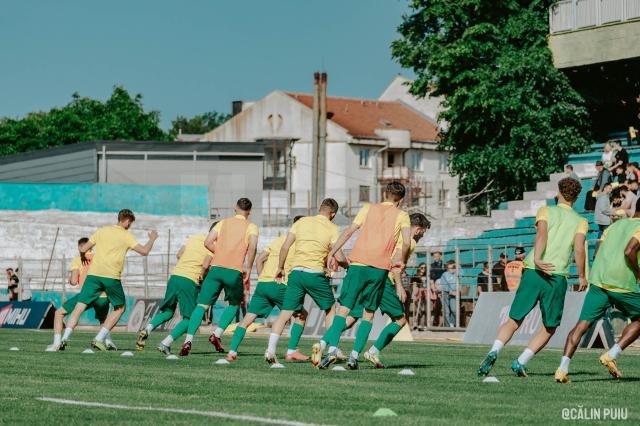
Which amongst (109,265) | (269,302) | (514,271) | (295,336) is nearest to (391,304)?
(295,336)

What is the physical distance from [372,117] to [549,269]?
85.7 m

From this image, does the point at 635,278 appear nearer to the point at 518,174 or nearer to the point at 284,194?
the point at 518,174

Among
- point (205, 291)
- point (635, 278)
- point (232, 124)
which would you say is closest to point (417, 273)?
point (205, 291)

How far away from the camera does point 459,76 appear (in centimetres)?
4744

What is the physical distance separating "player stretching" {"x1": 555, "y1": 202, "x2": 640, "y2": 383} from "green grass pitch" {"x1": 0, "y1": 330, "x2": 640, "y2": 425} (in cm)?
41

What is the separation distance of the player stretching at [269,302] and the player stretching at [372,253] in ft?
5.19

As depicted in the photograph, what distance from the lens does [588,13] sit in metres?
41.2

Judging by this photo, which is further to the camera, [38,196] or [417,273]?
[38,196]

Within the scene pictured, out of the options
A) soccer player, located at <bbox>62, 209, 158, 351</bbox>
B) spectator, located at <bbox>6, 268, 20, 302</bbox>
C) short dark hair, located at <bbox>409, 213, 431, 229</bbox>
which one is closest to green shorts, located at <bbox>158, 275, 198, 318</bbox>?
soccer player, located at <bbox>62, 209, 158, 351</bbox>

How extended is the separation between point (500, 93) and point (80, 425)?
38.2 meters

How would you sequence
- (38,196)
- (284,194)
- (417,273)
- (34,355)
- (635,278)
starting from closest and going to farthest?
(635,278)
(34,355)
(417,273)
(38,196)
(284,194)

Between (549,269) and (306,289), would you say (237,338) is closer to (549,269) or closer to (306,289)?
(306,289)

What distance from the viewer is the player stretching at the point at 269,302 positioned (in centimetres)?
1719

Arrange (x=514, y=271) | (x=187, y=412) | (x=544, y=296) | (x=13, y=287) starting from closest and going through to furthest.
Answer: (x=187, y=412)
(x=544, y=296)
(x=514, y=271)
(x=13, y=287)
